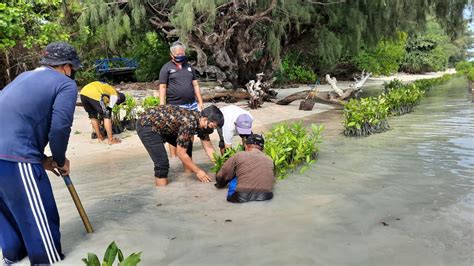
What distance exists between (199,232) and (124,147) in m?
5.39

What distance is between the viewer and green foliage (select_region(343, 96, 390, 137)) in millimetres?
9922

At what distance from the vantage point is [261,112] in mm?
14516

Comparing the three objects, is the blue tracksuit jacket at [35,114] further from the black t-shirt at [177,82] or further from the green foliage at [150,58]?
the green foliage at [150,58]

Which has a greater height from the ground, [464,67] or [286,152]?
[286,152]

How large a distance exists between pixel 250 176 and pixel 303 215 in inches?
31.4

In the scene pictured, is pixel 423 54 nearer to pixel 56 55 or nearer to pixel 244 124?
pixel 244 124

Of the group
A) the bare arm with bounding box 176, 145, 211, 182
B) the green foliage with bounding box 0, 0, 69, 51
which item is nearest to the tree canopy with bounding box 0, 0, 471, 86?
the green foliage with bounding box 0, 0, 69, 51

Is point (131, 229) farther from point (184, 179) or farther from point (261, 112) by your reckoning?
point (261, 112)

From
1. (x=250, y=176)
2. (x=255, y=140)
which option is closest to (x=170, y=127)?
(x=255, y=140)

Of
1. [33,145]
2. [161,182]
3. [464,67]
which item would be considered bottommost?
[464,67]

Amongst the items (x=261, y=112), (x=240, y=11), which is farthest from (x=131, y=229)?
(x=240, y=11)

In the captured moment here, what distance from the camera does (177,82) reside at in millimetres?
7004

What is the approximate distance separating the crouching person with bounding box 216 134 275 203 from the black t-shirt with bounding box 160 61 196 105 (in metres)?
2.06

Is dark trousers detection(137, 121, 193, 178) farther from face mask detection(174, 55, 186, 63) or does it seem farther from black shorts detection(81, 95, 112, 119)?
black shorts detection(81, 95, 112, 119)
